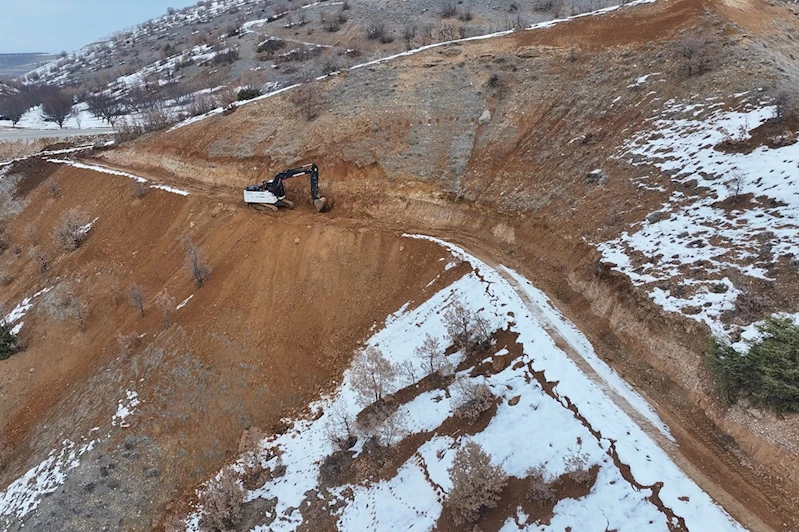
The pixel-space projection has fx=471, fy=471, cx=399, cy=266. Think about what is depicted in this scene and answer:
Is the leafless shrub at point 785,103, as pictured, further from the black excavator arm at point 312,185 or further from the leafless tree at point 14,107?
the leafless tree at point 14,107

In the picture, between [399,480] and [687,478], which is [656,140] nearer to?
[687,478]

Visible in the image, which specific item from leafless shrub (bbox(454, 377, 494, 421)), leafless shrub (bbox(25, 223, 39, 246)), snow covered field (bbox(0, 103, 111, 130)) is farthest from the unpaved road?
leafless shrub (bbox(454, 377, 494, 421))

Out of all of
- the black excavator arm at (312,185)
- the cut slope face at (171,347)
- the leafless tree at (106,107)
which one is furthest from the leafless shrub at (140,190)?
the leafless tree at (106,107)

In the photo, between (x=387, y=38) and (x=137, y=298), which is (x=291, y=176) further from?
(x=387, y=38)

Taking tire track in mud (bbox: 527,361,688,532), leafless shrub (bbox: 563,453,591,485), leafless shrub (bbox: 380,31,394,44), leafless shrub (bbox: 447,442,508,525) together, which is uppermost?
leafless shrub (bbox: 380,31,394,44)

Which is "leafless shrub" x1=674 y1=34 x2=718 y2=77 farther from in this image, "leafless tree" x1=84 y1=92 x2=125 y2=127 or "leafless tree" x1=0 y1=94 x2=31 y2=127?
"leafless tree" x1=0 y1=94 x2=31 y2=127

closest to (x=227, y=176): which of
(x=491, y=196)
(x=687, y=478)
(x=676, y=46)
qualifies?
(x=491, y=196)
